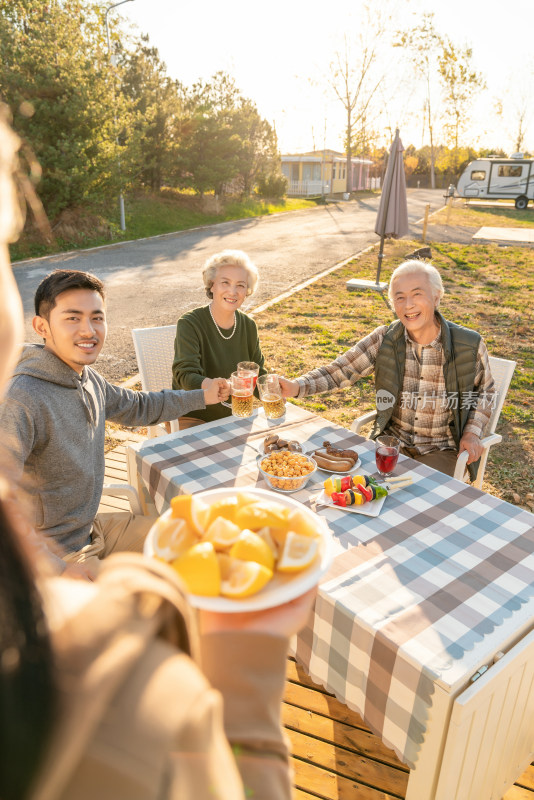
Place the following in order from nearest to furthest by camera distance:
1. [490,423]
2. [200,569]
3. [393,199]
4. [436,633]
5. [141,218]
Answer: [200,569], [436,633], [490,423], [393,199], [141,218]

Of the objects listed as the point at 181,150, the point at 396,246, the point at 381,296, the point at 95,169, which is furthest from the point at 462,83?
the point at 381,296

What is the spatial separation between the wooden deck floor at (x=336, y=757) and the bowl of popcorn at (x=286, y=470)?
988mm

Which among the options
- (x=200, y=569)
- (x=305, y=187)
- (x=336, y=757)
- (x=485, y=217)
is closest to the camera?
(x=200, y=569)

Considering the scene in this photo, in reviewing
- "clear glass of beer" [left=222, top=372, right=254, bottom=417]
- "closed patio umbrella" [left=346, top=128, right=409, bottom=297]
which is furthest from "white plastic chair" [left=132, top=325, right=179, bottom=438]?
"closed patio umbrella" [left=346, top=128, right=409, bottom=297]

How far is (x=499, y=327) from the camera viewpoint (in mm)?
8297

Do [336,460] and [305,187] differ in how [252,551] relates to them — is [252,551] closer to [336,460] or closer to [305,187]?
[336,460]

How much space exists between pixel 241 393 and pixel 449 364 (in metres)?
1.30

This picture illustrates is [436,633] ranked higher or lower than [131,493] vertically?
higher

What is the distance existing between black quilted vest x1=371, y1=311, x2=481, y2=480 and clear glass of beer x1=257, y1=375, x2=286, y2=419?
781 mm

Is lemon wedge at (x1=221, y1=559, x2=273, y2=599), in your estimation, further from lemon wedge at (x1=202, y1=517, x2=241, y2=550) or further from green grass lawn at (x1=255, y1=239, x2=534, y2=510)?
green grass lawn at (x1=255, y1=239, x2=534, y2=510)

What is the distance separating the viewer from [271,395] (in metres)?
2.96

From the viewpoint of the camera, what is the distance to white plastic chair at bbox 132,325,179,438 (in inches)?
156

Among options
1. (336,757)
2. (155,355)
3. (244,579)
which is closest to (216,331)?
(155,355)

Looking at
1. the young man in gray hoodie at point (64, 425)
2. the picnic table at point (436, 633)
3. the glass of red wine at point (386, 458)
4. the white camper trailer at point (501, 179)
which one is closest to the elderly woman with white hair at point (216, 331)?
the young man in gray hoodie at point (64, 425)
